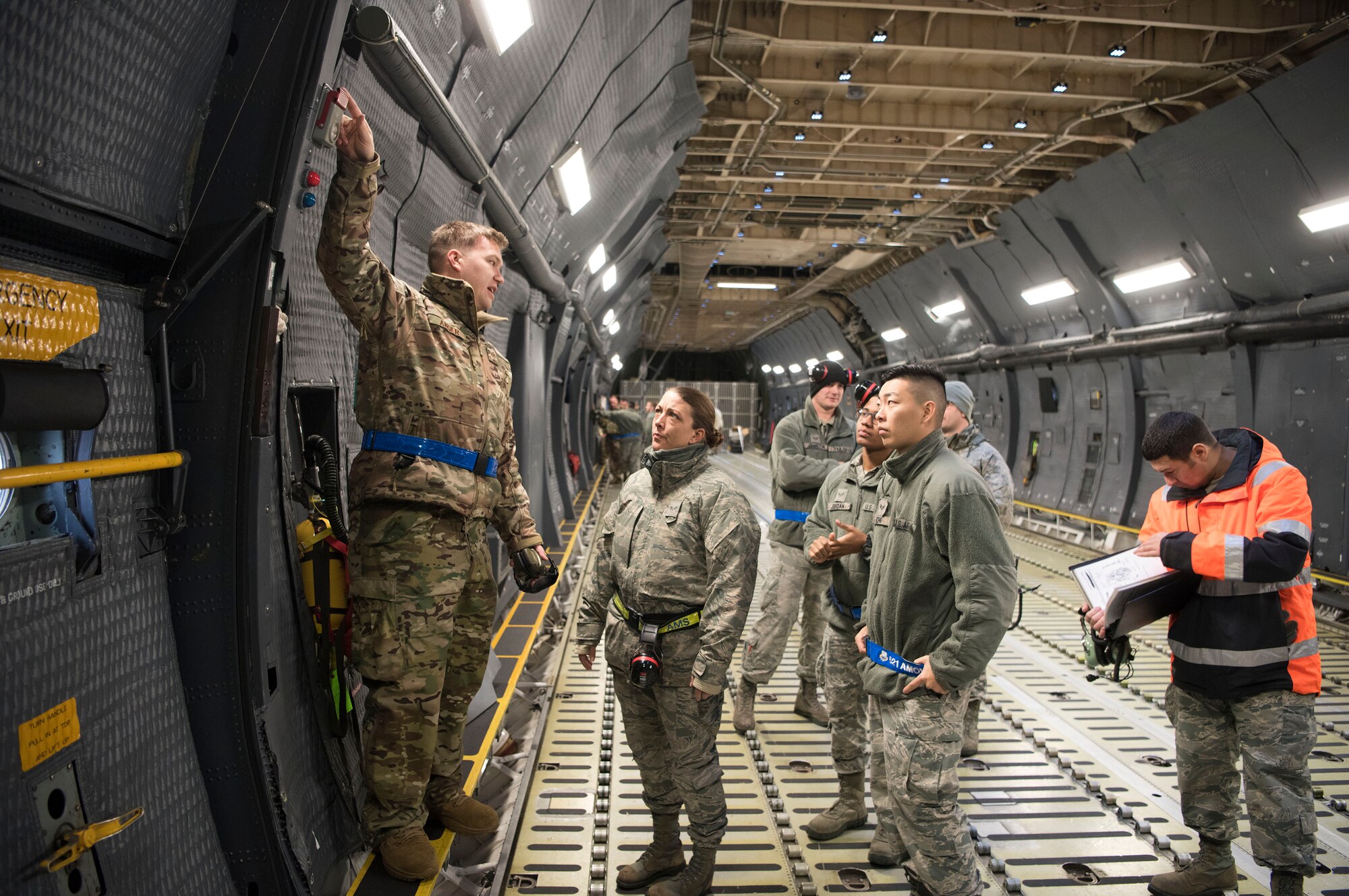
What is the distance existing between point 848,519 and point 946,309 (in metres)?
13.5

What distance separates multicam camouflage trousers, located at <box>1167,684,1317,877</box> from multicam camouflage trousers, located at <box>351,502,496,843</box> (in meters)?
3.14

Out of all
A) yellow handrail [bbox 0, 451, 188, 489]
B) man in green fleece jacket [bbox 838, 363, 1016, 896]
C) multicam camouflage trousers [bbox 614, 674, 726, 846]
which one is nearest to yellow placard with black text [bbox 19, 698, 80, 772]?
yellow handrail [bbox 0, 451, 188, 489]

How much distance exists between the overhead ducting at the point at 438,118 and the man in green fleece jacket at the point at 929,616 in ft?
7.35

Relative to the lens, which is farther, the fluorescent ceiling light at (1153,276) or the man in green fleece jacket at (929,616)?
the fluorescent ceiling light at (1153,276)

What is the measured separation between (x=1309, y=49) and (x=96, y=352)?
404 inches

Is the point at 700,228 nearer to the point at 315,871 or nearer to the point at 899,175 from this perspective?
the point at 899,175

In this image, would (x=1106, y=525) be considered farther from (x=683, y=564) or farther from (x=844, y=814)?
(x=683, y=564)

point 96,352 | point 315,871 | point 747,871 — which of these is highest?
point 96,352

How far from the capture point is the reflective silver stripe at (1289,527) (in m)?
2.92

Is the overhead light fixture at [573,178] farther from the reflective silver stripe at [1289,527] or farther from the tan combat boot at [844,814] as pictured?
the reflective silver stripe at [1289,527]

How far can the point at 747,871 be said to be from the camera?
3.27m

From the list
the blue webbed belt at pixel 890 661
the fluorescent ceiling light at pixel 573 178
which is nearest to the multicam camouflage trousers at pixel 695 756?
the blue webbed belt at pixel 890 661

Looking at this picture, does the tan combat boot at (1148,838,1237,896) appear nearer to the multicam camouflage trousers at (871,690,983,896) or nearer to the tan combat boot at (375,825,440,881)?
the multicam camouflage trousers at (871,690,983,896)

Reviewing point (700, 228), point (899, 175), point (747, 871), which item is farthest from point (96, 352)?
point (700, 228)
